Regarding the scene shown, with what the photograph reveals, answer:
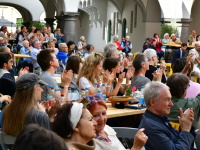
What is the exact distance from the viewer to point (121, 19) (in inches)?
1118

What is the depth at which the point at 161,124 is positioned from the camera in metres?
3.75

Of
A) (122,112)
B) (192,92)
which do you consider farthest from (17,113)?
(192,92)

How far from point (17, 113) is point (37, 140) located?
6.74ft

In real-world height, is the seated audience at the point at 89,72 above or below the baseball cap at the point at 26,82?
below

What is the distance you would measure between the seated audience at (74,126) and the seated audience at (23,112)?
0.74 metres

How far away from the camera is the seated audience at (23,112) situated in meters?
3.60

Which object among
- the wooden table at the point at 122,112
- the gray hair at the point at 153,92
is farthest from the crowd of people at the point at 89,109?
the wooden table at the point at 122,112

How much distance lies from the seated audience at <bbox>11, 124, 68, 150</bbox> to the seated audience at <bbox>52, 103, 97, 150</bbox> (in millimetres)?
1130

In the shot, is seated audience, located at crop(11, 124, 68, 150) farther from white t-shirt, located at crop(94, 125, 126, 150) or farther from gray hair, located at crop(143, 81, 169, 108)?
gray hair, located at crop(143, 81, 169, 108)

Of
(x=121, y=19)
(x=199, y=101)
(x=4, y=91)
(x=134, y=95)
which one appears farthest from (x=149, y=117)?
(x=121, y=19)

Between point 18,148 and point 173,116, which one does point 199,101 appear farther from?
point 18,148

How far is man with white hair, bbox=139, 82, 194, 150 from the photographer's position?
3.63m

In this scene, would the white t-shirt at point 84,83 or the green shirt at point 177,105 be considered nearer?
the green shirt at point 177,105

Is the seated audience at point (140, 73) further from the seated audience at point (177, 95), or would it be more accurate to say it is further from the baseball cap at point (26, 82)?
the baseball cap at point (26, 82)
